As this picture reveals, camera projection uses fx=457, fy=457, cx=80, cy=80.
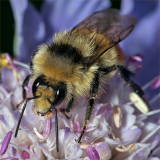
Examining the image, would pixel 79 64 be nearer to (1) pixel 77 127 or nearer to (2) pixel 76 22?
(1) pixel 77 127

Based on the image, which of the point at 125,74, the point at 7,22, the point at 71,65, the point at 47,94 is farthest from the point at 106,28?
the point at 7,22

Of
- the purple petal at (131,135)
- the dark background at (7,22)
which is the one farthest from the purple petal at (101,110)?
the dark background at (7,22)

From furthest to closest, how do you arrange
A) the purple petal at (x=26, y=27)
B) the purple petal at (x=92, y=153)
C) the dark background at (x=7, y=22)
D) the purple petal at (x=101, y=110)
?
the dark background at (x=7, y=22), the purple petal at (x=26, y=27), the purple petal at (x=101, y=110), the purple petal at (x=92, y=153)

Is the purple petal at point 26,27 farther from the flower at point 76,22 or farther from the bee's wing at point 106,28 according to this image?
the bee's wing at point 106,28

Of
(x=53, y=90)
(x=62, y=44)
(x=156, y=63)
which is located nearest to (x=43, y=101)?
(x=53, y=90)

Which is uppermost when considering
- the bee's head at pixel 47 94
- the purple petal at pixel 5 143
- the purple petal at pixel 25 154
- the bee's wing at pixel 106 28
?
the bee's head at pixel 47 94

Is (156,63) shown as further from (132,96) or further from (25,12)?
(25,12)
